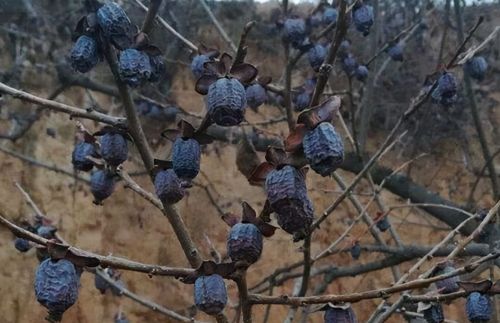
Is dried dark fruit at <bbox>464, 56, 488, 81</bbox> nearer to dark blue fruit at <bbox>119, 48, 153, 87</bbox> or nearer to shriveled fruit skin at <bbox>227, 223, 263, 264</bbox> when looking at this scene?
dark blue fruit at <bbox>119, 48, 153, 87</bbox>

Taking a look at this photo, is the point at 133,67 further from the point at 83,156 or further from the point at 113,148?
the point at 83,156

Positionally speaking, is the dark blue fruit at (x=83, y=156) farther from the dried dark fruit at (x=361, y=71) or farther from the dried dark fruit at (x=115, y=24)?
the dried dark fruit at (x=361, y=71)

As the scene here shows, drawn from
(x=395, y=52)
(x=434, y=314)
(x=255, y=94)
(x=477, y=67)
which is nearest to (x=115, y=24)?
(x=255, y=94)

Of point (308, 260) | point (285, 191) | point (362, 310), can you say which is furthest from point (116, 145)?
point (362, 310)

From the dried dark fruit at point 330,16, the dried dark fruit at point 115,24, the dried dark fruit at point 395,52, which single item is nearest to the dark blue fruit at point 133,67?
the dried dark fruit at point 115,24

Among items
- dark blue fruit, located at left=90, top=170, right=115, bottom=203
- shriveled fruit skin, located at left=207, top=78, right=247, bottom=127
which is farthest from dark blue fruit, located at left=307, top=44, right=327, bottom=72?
shriveled fruit skin, located at left=207, top=78, right=247, bottom=127
